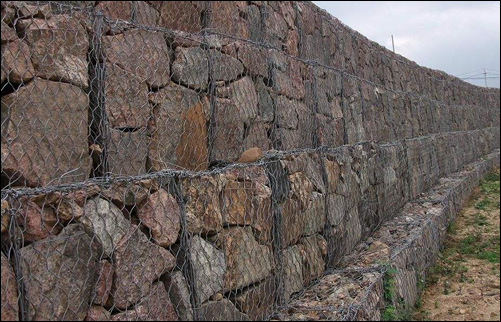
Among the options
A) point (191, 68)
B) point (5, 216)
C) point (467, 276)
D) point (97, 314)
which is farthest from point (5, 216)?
point (467, 276)

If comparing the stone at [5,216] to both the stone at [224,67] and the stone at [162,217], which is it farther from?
the stone at [224,67]

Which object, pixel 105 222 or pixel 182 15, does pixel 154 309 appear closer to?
pixel 105 222

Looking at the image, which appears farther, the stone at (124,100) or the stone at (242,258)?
the stone at (242,258)

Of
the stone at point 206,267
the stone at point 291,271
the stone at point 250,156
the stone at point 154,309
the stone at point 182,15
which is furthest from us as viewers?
the stone at point 291,271

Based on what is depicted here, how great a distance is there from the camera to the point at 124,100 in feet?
7.45

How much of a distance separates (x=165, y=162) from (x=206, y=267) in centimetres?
53

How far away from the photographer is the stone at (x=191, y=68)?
103 inches

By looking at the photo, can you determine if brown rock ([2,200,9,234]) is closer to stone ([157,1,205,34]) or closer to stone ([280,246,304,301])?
stone ([157,1,205,34])

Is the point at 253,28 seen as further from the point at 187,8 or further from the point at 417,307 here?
the point at 417,307

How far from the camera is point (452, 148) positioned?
9.76 meters

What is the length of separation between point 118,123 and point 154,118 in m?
0.23

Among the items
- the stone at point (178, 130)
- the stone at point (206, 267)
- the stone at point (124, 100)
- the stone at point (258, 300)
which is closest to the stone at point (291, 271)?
the stone at point (258, 300)

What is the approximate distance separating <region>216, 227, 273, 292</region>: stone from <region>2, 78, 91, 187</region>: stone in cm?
86

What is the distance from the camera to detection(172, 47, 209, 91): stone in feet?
8.57
